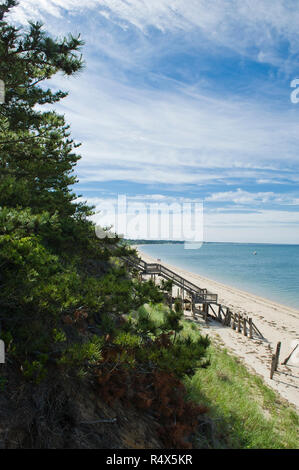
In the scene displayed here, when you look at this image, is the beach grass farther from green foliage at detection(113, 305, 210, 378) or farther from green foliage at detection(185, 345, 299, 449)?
green foliage at detection(113, 305, 210, 378)

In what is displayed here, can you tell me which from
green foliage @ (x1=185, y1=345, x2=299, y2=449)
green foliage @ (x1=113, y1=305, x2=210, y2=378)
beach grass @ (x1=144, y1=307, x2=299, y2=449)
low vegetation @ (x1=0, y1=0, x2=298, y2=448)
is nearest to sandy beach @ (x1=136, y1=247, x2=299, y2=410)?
green foliage @ (x1=185, y1=345, x2=299, y2=449)

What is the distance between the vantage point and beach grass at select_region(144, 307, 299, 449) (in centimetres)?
604

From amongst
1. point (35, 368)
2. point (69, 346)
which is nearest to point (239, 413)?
point (69, 346)

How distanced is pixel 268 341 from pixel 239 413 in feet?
44.8

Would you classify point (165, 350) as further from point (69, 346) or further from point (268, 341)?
point (268, 341)

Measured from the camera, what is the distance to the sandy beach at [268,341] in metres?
12.9

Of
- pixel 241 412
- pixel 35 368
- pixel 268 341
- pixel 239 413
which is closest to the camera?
pixel 35 368

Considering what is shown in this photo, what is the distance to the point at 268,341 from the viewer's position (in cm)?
1931

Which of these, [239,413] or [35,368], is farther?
[239,413]

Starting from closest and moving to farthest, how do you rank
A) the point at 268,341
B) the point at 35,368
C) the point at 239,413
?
1. the point at 35,368
2. the point at 239,413
3. the point at 268,341

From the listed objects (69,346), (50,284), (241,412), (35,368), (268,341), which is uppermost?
(50,284)

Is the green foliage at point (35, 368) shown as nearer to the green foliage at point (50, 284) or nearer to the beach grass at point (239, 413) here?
the green foliage at point (50, 284)

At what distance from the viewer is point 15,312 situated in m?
4.55
